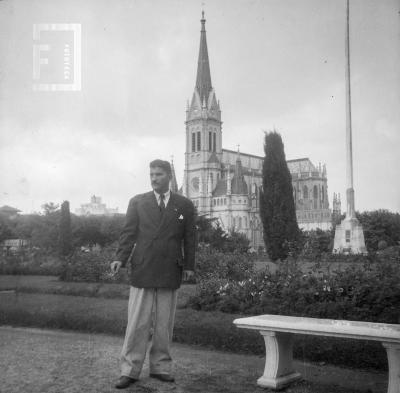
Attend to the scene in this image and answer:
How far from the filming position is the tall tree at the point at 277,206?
22453 mm

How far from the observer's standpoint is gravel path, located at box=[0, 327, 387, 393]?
4582mm

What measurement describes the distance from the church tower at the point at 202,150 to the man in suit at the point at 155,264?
264ft

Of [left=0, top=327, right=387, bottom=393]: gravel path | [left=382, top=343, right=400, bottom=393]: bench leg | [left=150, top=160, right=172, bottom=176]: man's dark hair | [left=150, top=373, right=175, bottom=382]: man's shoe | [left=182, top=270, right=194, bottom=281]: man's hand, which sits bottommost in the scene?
[left=0, top=327, right=387, bottom=393]: gravel path

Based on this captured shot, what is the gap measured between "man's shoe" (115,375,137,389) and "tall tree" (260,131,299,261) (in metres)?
18.0

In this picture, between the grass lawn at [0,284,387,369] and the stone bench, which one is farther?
the grass lawn at [0,284,387,369]

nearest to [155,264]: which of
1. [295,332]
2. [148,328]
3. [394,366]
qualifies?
[148,328]

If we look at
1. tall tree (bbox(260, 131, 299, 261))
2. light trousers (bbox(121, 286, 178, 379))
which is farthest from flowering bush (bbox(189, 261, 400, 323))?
tall tree (bbox(260, 131, 299, 261))

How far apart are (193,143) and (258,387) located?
86.8 m

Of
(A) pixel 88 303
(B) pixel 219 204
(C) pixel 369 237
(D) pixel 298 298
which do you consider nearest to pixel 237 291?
(D) pixel 298 298

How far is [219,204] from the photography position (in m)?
86.9

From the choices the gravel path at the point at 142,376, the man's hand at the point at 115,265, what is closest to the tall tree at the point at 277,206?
the gravel path at the point at 142,376

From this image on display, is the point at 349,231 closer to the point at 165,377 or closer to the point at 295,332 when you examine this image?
the point at 295,332

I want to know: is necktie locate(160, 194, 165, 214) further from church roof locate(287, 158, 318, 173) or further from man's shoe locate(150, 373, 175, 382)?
church roof locate(287, 158, 318, 173)

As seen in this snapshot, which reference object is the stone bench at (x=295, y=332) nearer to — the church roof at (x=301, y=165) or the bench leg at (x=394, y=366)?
the bench leg at (x=394, y=366)
